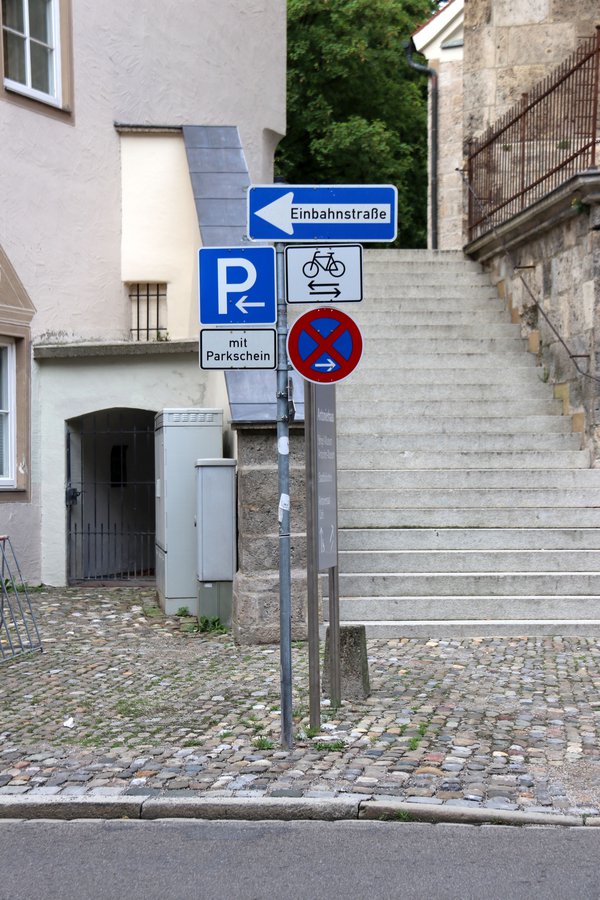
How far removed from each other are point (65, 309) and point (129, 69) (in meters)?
2.92

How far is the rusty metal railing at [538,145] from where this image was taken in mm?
13062

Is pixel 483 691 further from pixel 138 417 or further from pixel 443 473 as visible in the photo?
pixel 138 417

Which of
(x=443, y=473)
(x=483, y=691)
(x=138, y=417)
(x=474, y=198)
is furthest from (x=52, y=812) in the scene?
(x=474, y=198)

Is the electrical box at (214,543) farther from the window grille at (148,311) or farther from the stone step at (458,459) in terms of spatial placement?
the window grille at (148,311)

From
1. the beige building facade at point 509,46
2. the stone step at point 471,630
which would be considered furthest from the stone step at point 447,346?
the stone step at point 471,630

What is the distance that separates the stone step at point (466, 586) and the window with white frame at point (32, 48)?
6420mm

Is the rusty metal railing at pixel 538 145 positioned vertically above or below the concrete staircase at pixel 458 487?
above

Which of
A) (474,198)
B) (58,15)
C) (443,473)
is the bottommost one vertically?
(443,473)

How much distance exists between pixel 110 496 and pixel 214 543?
4297 mm

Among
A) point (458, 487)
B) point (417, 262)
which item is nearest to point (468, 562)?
point (458, 487)

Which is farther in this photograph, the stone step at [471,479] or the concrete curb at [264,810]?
the stone step at [471,479]

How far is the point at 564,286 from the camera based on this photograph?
1311cm

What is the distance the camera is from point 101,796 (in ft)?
18.9

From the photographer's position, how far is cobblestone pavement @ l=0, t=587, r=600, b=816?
589cm
